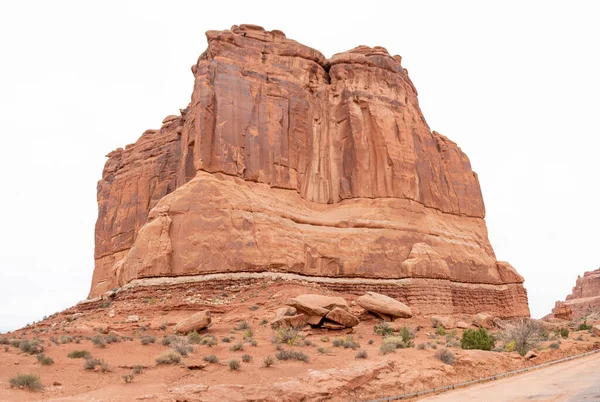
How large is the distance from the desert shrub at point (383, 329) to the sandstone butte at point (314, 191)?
7.85m

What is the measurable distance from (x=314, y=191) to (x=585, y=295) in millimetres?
75798

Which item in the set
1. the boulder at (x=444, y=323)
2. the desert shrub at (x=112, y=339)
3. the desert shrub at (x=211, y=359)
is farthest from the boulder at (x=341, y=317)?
the desert shrub at (x=112, y=339)

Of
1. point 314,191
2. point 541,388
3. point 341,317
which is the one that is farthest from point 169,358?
point 314,191

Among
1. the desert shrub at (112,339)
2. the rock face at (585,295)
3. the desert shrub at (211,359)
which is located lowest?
the desert shrub at (211,359)

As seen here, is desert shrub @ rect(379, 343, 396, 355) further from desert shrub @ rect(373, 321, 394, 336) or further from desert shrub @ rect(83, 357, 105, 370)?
desert shrub @ rect(83, 357, 105, 370)

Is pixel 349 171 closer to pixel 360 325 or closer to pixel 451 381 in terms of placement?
pixel 360 325

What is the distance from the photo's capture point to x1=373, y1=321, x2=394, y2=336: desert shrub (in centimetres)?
2062

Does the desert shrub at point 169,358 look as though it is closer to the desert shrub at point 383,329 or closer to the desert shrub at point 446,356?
Result: the desert shrub at point 446,356

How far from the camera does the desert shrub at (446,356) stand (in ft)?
49.6

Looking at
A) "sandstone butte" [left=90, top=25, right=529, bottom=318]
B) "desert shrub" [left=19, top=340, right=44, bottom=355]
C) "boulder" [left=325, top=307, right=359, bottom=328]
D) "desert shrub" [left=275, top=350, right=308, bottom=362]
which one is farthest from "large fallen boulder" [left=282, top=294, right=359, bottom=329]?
"desert shrub" [left=19, top=340, right=44, bottom=355]

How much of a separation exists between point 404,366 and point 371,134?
80.5ft

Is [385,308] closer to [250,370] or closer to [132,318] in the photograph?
[132,318]

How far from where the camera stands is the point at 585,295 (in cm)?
9069

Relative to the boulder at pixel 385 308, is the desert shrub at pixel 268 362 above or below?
below
